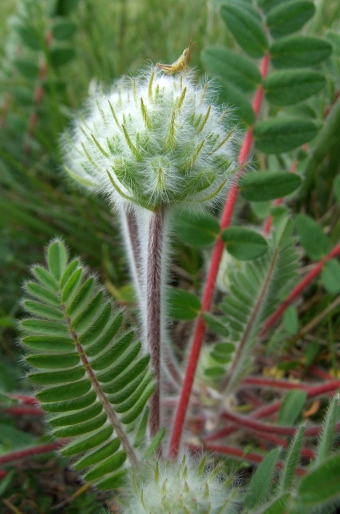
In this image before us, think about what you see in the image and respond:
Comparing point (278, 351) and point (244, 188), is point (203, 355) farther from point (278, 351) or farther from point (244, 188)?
point (244, 188)

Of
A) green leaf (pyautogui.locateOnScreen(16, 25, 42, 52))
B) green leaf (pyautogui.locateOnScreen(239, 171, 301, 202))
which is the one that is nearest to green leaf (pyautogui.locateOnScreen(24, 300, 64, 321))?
green leaf (pyautogui.locateOnScreen(239, 171, 301, 202))

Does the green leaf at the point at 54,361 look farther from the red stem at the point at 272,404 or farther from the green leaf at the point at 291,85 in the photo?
the green leaf at the point at 291,85

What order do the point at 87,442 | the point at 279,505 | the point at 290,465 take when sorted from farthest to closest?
the point at 87,442 → the point at 290,465 → the point at 279,505

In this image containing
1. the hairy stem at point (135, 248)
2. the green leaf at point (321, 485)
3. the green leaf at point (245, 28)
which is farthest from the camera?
the green leaf at point (245, 28)

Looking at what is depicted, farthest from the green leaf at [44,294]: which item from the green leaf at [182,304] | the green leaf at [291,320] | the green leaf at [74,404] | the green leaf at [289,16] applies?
the green leaf at [289,16]

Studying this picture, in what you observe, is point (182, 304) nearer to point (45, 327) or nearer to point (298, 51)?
point (45, 327)

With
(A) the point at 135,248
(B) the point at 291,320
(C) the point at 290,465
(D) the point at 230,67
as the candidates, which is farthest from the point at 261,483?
(D) the point at 230,67

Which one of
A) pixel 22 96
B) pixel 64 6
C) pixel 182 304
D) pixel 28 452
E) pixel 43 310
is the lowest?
pixel 28 452
